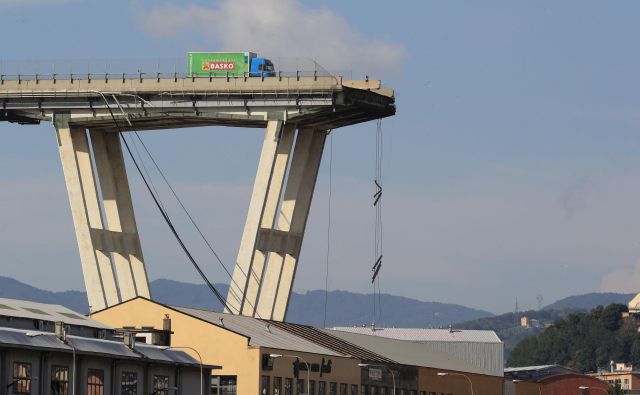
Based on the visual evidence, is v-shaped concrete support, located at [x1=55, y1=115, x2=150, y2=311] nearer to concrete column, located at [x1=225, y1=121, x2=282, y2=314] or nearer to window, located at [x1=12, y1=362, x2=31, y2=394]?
concrete column, located at [x1=225, y1=121, x2=282, y2=314]

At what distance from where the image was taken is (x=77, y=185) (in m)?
155

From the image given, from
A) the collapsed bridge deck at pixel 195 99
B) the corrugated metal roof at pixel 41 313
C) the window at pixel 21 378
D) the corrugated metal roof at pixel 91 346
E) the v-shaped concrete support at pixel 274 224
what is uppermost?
the collapsed bridge deck at pixel 195 99

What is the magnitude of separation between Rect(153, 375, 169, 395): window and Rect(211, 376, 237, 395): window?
16.2 meters

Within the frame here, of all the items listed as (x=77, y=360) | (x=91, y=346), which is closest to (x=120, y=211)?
(x=91, y=346)

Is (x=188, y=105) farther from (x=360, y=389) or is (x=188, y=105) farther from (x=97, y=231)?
(x=360, y=389)

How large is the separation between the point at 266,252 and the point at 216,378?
26.2 m

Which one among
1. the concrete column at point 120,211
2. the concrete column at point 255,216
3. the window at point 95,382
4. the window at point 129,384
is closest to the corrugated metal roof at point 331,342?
the concrete column at point 255,216

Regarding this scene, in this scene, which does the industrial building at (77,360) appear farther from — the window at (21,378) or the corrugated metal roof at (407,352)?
the corrugated metal roof at (407,352)

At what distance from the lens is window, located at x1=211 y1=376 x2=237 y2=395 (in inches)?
5108

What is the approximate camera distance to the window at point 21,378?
97.9 m

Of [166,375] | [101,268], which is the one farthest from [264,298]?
[166,375]

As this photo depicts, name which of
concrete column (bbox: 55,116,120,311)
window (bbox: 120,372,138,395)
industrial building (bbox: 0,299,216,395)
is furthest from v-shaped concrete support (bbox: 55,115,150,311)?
window (bbox: 120,372,138,395)

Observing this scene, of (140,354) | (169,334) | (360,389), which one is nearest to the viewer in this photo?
(140,354)

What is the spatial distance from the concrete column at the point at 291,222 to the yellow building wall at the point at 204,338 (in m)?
23.6
